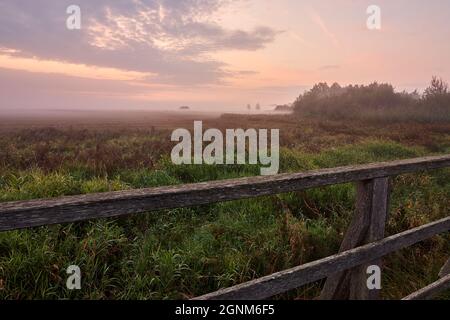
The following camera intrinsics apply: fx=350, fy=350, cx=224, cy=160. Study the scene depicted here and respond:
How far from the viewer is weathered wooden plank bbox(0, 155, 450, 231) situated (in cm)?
143

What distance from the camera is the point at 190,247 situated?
4.38 metres

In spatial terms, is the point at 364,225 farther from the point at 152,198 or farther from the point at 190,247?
the point at 190,247

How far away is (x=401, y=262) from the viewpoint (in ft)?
14.5

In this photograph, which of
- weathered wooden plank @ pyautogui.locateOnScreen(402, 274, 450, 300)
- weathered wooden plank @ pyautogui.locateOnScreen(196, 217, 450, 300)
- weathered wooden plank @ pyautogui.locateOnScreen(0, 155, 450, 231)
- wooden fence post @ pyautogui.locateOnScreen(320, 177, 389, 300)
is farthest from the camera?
weathered wooden plank @ pyautogui.locateOnScreen(402, 274, 450, 300)

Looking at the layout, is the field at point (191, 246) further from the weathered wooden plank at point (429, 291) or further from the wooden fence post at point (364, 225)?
the wooden fence post at point (364, 225)

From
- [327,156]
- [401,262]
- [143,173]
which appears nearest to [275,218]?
[401,262]

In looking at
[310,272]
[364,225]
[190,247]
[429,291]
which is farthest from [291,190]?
[190,247]

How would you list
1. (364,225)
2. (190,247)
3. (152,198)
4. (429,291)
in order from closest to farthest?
1. (152,198)
2. (364,225)
3. (429,291)
4. (190,247)

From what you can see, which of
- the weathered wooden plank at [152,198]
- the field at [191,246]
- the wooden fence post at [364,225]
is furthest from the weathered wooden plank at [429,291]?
the weathered wooden plank at [152,198]

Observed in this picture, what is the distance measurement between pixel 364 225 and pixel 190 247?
2443 millimetres

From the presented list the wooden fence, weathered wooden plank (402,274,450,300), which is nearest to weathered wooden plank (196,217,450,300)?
the wooden fence

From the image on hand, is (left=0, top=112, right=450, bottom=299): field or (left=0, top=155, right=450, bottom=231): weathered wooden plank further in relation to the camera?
(left=0, top=112, right=450, bottom=299): field

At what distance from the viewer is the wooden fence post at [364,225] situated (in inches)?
97.4

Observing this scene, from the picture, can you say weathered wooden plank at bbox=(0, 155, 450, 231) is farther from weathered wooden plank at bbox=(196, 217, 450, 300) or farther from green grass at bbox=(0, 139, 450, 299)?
green grass at bbox=(0, 139, 450, 299)
